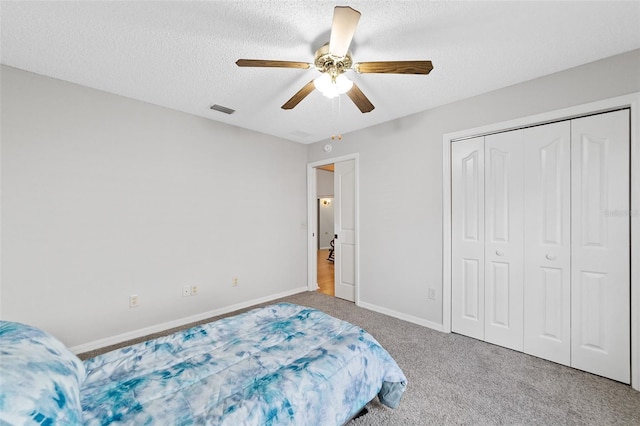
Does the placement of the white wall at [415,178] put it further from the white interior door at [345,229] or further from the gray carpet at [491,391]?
the gray carpet at [491,391]

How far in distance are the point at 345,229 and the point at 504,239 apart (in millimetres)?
2083

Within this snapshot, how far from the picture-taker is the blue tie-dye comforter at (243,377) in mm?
1148

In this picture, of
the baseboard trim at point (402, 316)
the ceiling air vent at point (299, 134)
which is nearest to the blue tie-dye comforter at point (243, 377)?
the baseboard trim at point (402, 316)

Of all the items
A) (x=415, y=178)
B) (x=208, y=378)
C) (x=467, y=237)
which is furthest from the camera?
(x=415, y=178)

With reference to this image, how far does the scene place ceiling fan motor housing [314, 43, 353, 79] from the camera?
5.90ft

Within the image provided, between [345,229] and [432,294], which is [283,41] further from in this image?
[432,294]

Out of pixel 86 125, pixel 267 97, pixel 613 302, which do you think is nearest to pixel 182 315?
pixel 86 125

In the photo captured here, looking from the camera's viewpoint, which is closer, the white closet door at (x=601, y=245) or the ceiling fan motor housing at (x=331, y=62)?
the ceiling fan motor housing at (x=331, y=62)

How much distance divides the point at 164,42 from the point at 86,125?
4.37ft

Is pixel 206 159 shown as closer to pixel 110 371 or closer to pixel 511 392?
pixel 110 371

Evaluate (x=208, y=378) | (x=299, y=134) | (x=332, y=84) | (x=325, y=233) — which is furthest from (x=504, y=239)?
(x=325, y=233)

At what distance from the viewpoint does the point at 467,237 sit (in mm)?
2883

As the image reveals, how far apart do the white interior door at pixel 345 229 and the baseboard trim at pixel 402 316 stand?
36 centimetres

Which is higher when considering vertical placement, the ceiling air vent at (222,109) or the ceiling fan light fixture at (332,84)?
the ceiling air vent at (222,109)
